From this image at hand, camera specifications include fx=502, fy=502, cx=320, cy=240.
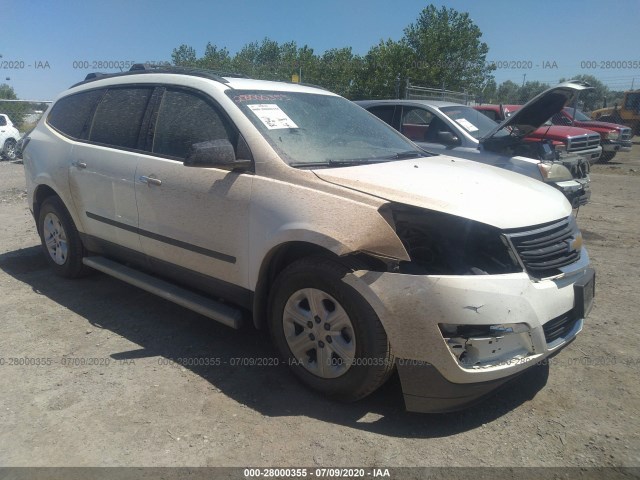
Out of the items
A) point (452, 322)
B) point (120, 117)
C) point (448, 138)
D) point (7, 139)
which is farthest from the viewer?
point (7, 139)

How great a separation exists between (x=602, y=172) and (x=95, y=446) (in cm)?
1641

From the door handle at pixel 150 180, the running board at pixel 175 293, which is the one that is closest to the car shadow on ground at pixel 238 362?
the running board at pixel 175 293

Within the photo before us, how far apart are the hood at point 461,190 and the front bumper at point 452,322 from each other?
0.36 meters

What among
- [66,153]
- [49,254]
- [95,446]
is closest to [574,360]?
[95,446]

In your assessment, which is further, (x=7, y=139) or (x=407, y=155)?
(x=7, y=139)

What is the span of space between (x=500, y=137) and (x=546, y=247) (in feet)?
14.6

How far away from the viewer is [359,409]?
2975 millimetres

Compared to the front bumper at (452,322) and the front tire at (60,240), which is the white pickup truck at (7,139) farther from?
the front bumper at (452,322)

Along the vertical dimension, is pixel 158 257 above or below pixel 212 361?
above

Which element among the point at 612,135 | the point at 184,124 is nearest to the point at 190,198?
the point at 184,124

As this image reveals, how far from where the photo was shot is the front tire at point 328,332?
2715mm

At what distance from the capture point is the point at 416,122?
8.16 meters

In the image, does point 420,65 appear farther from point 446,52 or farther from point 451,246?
point 451,246

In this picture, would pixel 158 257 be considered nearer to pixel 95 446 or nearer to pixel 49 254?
pixel 95 446
